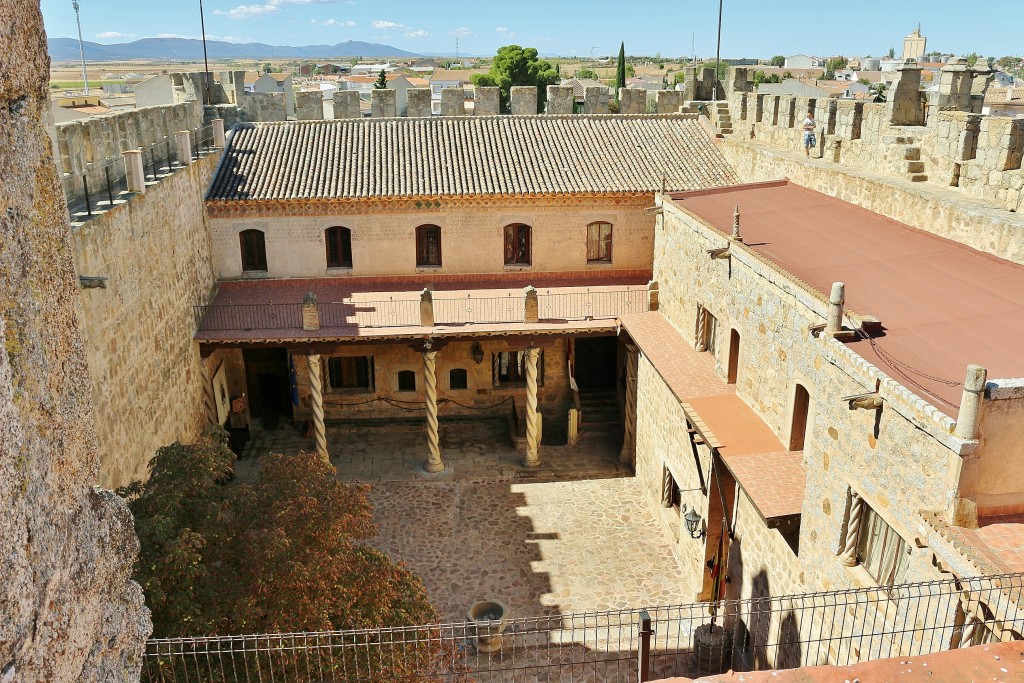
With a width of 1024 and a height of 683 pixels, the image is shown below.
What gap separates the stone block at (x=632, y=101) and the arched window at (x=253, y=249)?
11.2 meters

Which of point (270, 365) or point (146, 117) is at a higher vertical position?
point (146, 117)

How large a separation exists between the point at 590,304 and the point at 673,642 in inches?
320

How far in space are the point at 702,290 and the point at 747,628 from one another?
5.76m

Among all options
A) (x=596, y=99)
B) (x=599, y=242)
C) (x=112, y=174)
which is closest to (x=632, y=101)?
(x=596, y=99)

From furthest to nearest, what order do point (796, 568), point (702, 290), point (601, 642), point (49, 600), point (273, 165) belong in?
point (273, 165), point (702, 290), point (601, 642), point (796, 568), point (49, 600)

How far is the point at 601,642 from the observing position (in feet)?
41.7

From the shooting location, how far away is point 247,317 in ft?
60.0

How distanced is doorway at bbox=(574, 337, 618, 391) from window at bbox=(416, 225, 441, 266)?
4.25 metres

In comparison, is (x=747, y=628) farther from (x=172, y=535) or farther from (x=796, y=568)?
(x=172, y=535)

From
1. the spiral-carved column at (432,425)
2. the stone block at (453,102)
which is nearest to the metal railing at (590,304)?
the spiral-carved column at (432,425)

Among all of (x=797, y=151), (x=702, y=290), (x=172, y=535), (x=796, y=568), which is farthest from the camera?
(x=797, y=151)

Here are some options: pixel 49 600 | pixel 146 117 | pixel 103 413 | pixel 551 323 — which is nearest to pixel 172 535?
pixel 103 413

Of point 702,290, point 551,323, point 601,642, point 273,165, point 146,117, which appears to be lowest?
point 601,642

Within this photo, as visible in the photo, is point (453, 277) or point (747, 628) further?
point (453, 277)
